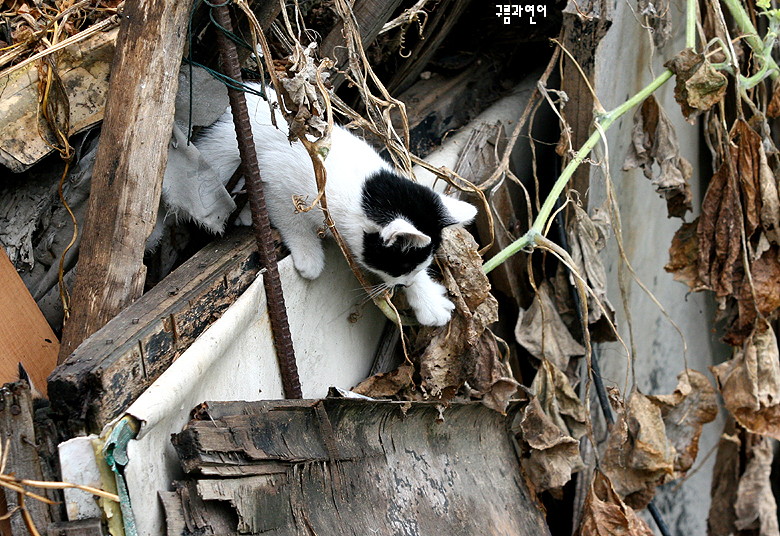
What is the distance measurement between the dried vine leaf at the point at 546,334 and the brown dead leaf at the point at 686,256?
582 millimetres

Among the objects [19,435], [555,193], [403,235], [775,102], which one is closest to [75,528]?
[19,435]

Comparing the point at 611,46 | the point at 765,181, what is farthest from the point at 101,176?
the point at 765,181

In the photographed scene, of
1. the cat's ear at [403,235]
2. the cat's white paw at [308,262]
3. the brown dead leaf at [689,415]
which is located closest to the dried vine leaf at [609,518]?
the brown dead leaf at [689,415]

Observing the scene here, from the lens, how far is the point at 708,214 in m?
3.25

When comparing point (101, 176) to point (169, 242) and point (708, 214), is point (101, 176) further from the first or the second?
point (708, 214)

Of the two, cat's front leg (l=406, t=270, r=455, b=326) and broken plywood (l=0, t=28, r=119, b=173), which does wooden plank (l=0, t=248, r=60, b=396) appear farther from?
cat's front leg (l=406, t=270, r=455, b=326)

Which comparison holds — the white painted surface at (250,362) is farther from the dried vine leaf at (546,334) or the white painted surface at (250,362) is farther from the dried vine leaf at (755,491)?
the dried vine leaf at (755,491)

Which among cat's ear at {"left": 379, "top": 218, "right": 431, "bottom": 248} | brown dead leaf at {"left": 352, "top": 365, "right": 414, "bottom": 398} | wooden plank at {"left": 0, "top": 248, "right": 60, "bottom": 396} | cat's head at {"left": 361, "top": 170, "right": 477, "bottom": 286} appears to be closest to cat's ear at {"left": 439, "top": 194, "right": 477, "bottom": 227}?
cat's head at {"left": 361, "top": 170, "right": 477, "bottom": 286}

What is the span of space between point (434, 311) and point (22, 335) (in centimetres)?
121

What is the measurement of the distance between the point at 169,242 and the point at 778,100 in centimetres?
257

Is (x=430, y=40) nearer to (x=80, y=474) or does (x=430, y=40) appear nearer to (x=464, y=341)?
(x=464, y=341)

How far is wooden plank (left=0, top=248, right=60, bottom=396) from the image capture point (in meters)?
1.88

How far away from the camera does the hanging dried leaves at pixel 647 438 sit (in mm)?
2916

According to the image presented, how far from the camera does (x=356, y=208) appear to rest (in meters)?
2.46
